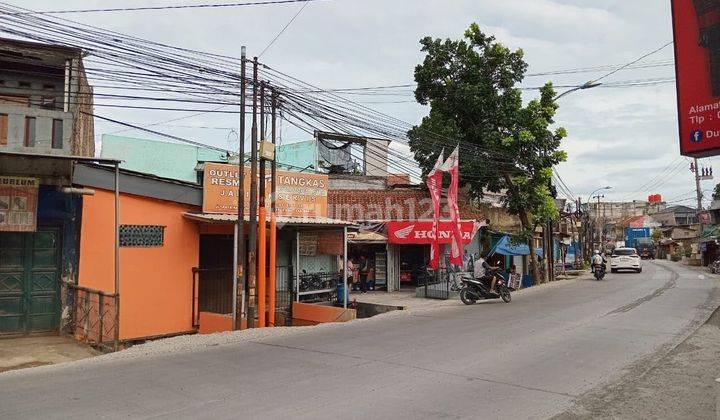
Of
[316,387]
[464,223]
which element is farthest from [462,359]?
[464,223]

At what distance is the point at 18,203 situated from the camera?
35.3 feet

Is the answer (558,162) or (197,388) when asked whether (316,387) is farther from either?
(558,162)

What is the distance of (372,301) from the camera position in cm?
1888

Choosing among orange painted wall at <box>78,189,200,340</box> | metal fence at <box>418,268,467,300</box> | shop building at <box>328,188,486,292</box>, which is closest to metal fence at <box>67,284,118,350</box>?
orange painted wall at <box>78,189,200,340</box>

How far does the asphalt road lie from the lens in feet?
18.7

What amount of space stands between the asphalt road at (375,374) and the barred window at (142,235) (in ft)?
15.3

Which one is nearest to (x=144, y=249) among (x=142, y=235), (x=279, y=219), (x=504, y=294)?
(x=142, y=235)

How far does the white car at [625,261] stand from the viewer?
34.5 metres

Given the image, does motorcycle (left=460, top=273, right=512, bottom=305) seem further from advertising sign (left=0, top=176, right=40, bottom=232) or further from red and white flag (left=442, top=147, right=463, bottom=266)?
advertising sign (left=0, top=176, right=40, bottom=232)

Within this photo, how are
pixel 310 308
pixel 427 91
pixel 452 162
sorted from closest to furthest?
pixel 310 308
pixel 452 162
pixel 427 91

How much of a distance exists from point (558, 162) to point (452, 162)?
24.1 ft

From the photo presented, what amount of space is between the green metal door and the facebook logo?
472 inches

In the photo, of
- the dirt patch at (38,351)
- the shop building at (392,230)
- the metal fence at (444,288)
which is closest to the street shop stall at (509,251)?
the shop building at (392,230)

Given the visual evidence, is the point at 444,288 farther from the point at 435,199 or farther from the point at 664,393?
the point at 664,393
